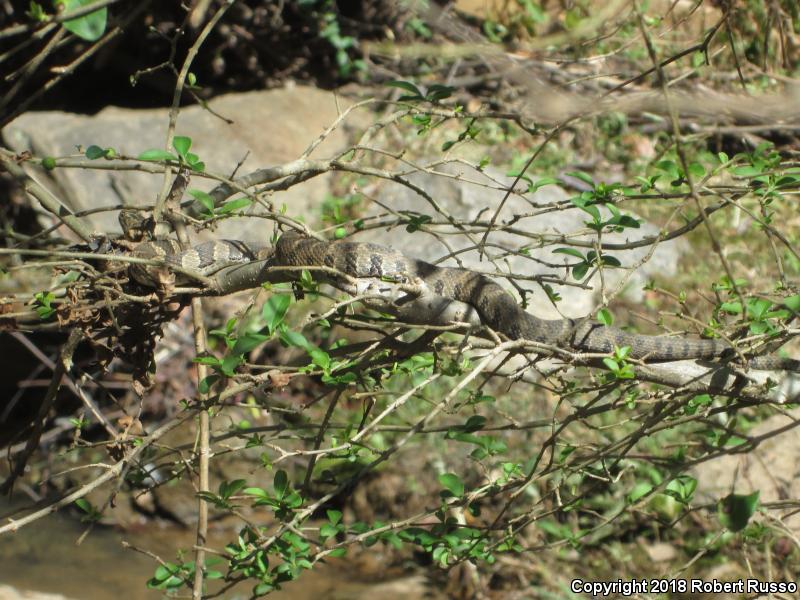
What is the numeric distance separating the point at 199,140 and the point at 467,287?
6726 mm

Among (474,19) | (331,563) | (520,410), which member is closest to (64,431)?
(331,563)

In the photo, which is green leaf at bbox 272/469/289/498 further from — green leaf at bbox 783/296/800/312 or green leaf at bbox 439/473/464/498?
green leaf at bbox 783/296/800/312

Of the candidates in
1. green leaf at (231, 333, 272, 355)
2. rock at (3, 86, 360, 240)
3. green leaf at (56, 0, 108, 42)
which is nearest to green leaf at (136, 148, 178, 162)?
green leaf at (56, 0, 108, 42)

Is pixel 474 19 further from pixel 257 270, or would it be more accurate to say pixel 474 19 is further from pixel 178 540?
pixel 257 270

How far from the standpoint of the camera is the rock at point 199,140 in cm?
928

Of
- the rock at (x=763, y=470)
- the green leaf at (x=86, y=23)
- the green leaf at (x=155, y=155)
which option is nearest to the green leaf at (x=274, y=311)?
the green leaf at (x=155, y=155)

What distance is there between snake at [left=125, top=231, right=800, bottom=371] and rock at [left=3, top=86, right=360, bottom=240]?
4541 mm

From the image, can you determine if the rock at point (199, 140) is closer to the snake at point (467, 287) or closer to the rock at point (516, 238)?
the rock at point (516, 238)

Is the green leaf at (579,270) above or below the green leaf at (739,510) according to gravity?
above

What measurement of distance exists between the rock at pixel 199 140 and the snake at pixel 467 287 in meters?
4.54

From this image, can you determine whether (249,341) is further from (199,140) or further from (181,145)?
(199,140)

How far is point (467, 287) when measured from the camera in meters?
4.35

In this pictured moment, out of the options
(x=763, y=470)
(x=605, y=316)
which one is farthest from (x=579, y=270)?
(x=763, y=470)

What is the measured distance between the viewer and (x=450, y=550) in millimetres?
3422
